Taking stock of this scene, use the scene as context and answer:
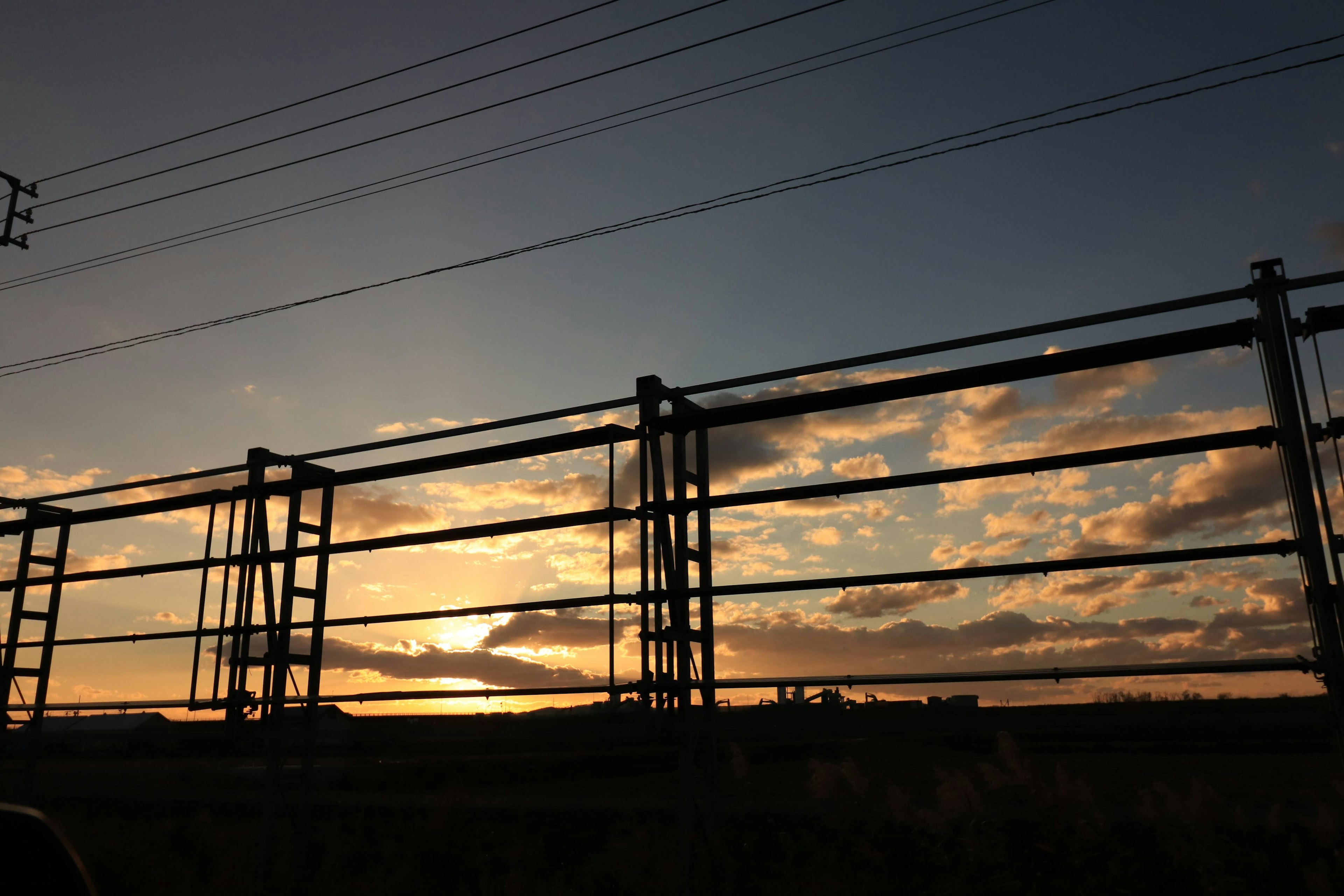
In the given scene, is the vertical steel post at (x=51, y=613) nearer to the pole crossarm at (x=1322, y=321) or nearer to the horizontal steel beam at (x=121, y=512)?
the horizontal steel beam at (x=121, y=512)

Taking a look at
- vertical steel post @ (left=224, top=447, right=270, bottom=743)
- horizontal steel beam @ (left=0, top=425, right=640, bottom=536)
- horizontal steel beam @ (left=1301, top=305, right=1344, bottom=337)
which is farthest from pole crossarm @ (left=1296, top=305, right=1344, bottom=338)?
vertical steel post @ (left=224, top=447, right=270, bottom=743)

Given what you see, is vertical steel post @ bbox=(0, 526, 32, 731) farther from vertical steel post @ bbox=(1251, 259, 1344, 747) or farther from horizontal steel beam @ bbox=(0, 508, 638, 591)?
vertical steel post @ bbox=(1251, 259, 1344, 747)

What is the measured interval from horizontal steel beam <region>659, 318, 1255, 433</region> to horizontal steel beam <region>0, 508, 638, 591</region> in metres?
1.18

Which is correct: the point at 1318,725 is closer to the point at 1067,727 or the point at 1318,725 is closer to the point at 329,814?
the point at 1067,727

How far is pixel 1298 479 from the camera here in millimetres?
6711

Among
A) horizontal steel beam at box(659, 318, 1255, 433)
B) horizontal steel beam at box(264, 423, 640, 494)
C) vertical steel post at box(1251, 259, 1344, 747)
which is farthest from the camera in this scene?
horizontal steel beam at box(264, 423, 640, 494)

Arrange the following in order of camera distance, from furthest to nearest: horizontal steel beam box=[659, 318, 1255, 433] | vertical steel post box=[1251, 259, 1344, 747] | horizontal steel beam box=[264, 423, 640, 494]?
horizontal steel beam box=[264, 423, 640, 494] < horizontal steel beam box=[659, 318, 1255, 433] < vertical steel post box=[1251, 259, 1344, 747]

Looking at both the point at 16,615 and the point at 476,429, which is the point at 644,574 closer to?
the point at 476,429

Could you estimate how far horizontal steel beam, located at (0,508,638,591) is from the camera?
9305 mm

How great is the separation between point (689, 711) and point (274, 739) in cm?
493

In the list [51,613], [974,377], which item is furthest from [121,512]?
[974,377]

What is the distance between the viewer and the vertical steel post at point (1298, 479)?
638cm

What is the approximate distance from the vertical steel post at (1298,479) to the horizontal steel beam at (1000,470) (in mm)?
186

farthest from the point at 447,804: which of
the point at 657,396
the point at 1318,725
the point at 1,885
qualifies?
the point at 1,885
